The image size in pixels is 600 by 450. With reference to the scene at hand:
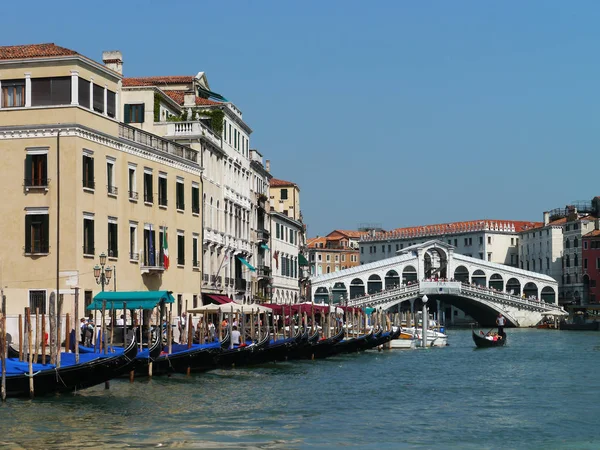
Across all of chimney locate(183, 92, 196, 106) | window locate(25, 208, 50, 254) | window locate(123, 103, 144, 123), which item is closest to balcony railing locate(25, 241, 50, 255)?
window locate(25, 208, 50, 254)

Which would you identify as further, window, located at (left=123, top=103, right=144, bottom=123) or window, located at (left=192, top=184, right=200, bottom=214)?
window, located at (left=123, top=103, right=144, bottom=123)

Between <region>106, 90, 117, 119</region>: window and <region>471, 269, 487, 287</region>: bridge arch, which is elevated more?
<region>106, 90, 117, 119</region>: window

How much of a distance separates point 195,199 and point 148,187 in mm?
3308

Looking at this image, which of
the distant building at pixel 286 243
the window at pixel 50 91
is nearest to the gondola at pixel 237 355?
the window at pixel 50 91

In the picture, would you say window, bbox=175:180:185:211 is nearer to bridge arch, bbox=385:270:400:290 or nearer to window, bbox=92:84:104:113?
window, bbox=92:84:104:113

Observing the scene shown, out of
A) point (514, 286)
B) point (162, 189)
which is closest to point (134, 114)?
point (162, 189)

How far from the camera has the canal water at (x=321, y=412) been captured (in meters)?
14.4

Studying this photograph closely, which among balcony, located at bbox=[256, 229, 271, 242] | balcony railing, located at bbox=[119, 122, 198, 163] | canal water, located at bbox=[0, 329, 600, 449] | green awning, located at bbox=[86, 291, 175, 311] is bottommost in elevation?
canal water, located at bbox=[0, 329, 600, 449]

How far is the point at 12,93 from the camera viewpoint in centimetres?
2500

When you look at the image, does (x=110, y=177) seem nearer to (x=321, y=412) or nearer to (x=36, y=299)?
(x=36, y=299)

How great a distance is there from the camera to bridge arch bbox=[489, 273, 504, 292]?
251ft

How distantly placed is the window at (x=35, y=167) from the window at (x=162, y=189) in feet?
14.5

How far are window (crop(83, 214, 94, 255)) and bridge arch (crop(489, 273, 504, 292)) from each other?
54023mm

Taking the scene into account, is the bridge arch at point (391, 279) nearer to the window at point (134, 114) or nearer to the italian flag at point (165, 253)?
the window at point (134, 114)
